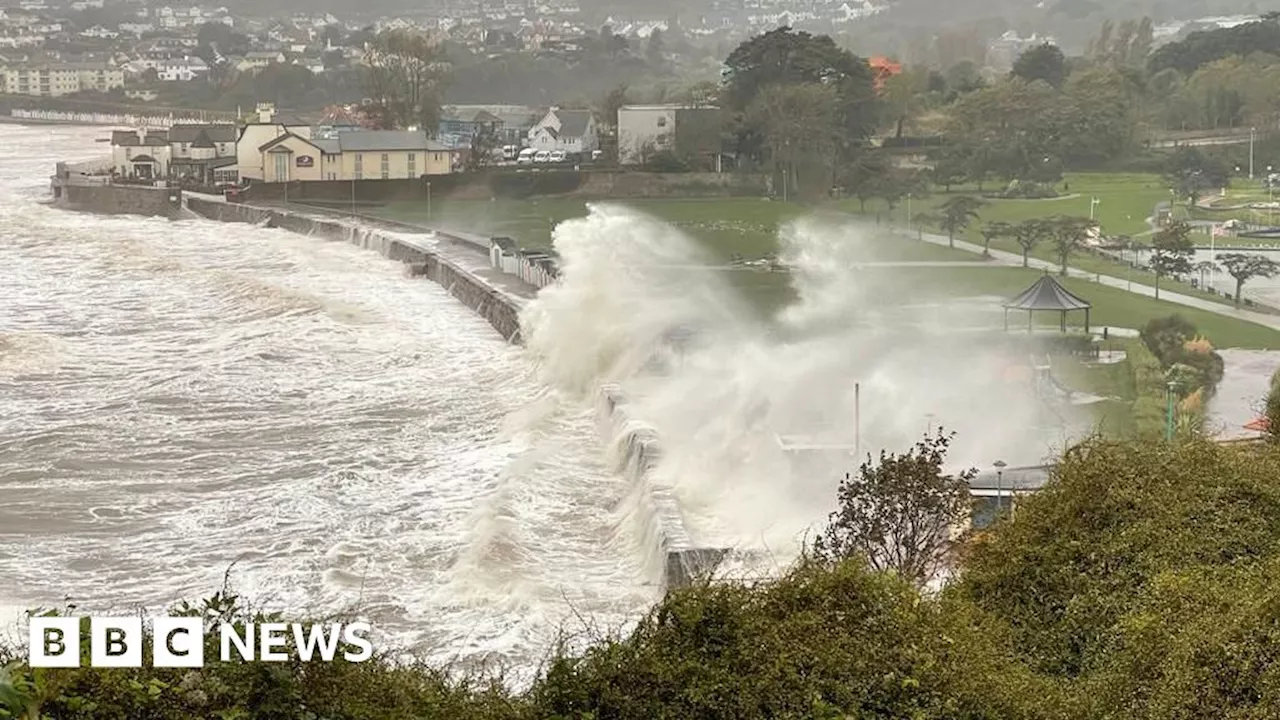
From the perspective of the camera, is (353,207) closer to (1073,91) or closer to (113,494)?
(1073,91)

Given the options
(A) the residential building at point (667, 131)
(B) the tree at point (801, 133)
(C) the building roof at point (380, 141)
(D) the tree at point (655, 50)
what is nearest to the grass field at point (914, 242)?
(B) the tree at point (801, 133)

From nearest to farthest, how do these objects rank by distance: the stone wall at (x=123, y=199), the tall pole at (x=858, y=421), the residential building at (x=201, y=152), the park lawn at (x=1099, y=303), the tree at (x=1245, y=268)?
1. the tall pole at (x=858, y=421)
2. the park lawn at (x=1099, y=303)
3. the tree at (x=1245, y=268)
4. the stone wall at (x=123, y=199)
5. the residential building at (x=201, y=152)

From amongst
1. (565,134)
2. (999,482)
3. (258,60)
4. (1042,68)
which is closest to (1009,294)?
(999,482)

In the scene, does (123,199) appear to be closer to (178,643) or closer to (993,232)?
(993,232)

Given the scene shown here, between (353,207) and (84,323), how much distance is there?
38.4ft

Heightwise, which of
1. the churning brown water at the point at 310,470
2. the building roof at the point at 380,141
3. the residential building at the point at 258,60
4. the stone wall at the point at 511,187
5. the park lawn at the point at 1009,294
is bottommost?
the churning brown water at the point at 310,470

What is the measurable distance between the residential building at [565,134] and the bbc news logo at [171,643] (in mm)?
30242

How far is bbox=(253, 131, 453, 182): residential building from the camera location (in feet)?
98.1

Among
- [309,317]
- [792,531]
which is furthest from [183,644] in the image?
[309,317]

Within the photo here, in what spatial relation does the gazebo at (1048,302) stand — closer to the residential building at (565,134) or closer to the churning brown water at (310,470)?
the churning brown water at (310,470)

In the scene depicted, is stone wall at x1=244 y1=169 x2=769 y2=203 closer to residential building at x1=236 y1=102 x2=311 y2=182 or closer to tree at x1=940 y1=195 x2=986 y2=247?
residential building at x1=236 y1=102 x2=311 y2=182

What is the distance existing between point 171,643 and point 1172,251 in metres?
15.4

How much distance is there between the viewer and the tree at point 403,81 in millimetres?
36000

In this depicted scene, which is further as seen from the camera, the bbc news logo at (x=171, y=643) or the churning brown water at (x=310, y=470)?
the churning brown water at (x=310, y=470)
